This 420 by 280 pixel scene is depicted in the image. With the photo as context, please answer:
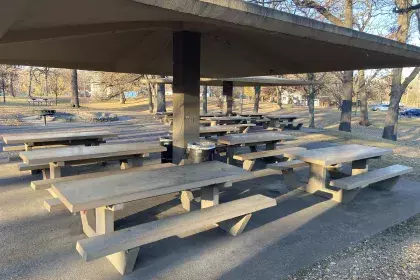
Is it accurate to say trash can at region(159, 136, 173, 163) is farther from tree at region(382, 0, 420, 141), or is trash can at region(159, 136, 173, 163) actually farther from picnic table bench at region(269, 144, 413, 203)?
tree at region(382, 0, 420, 141)

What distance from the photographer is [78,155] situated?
4.49 meters

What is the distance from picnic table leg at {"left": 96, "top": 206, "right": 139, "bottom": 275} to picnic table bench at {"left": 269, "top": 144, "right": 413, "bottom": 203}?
2791mm

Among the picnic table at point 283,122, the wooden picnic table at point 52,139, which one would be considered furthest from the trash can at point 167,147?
the picnic table at point 283,122

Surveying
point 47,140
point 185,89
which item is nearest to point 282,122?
point 185,89

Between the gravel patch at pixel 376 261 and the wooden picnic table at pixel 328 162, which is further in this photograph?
the wooden picnic table at pixel 328 162

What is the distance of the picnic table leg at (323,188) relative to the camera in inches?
177

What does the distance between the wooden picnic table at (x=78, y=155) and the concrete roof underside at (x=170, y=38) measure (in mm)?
1543

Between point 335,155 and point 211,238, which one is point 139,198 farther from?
point 335,155

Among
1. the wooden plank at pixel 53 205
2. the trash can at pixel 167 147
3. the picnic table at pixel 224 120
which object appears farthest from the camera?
the picnic table at pixel 224 120

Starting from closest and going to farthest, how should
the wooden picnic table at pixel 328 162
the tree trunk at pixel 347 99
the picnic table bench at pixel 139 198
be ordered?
the picnic table bench at pixel 139 198 → the wooden picnic table at pixel 328 162 → the tree trunk at pixel 347 99

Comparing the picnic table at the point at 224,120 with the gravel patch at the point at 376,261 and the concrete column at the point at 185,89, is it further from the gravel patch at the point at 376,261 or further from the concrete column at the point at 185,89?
the gravel patch at the point at 376,261

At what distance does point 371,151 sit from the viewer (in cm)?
518

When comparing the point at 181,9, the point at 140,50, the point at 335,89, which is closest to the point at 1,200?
the point at 140,50

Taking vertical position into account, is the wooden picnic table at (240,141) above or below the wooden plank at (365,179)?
above
